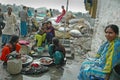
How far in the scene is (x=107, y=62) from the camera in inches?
147

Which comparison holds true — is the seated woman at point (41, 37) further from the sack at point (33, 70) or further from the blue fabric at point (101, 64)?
the blue fabric at point (101, 64)

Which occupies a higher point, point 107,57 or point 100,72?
point 107,57

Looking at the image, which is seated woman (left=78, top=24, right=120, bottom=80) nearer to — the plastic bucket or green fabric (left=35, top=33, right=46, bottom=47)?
the plastic bucket

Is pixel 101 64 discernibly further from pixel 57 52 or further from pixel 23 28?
pixel 23 28

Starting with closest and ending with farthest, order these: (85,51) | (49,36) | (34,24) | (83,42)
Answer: (49,36)
(85,51)
(83,42)
(34,24)

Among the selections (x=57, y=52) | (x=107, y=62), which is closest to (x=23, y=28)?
(x=57, y=52)

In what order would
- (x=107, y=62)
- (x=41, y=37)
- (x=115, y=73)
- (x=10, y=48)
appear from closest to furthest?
1. (x=115, y=73)
2. (x=107, y=62)
3. (x=10, y=48)
4. (x=41, y=37)

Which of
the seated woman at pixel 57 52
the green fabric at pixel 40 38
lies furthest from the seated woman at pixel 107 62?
the green fabric at pixel 40 38

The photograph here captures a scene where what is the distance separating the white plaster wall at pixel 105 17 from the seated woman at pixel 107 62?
53.1 inches

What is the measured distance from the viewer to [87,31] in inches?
482

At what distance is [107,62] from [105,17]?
2.98 meters

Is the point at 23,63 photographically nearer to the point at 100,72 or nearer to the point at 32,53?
the point at 32,53

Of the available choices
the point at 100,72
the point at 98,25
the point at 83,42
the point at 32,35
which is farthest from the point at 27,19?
the point at 100,72

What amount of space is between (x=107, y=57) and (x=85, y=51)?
465cm
